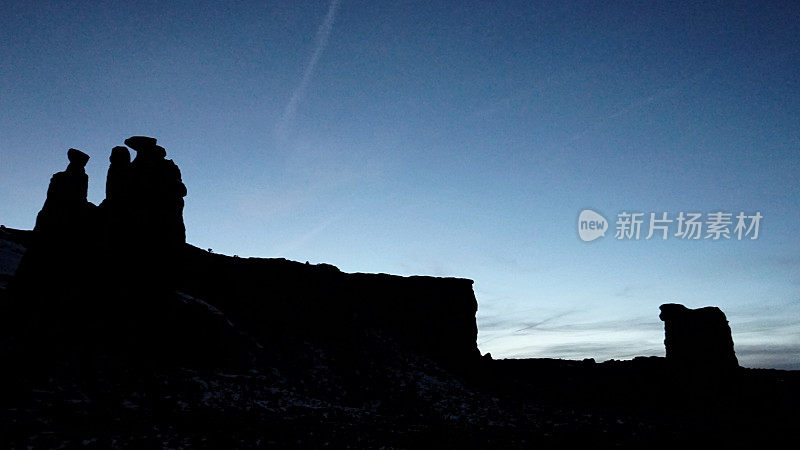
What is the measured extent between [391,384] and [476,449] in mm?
14450

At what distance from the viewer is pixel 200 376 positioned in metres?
22.3

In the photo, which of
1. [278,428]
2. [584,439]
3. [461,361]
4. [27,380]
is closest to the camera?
[27,380]

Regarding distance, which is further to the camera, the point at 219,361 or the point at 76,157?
the point at 219,361

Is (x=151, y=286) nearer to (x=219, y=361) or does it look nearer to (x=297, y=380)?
(x=219, y=361)

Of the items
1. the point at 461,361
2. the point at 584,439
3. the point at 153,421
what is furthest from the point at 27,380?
the point at 461,361

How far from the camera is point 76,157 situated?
78.8 feet

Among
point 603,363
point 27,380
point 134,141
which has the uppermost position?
point 134,141

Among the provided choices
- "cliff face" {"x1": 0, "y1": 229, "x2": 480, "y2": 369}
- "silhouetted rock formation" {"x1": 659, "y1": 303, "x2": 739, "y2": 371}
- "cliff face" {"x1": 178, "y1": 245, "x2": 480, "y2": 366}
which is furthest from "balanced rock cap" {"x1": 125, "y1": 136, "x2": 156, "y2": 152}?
"silhouetted rock formation" {"x1": 659, "y1": 303, "x2": 739, "y2": 371}

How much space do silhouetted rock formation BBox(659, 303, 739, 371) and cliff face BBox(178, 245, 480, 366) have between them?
76.9 feet

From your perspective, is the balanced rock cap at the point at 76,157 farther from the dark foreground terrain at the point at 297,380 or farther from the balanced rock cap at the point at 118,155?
the dark foreground terrain at the point at 297,380

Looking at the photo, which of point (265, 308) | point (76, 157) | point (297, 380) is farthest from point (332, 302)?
point (76, 157)

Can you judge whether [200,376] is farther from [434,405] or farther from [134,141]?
[434,405]

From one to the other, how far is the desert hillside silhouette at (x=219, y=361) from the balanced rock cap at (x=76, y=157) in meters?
0.10

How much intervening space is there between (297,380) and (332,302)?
13.3 metres
